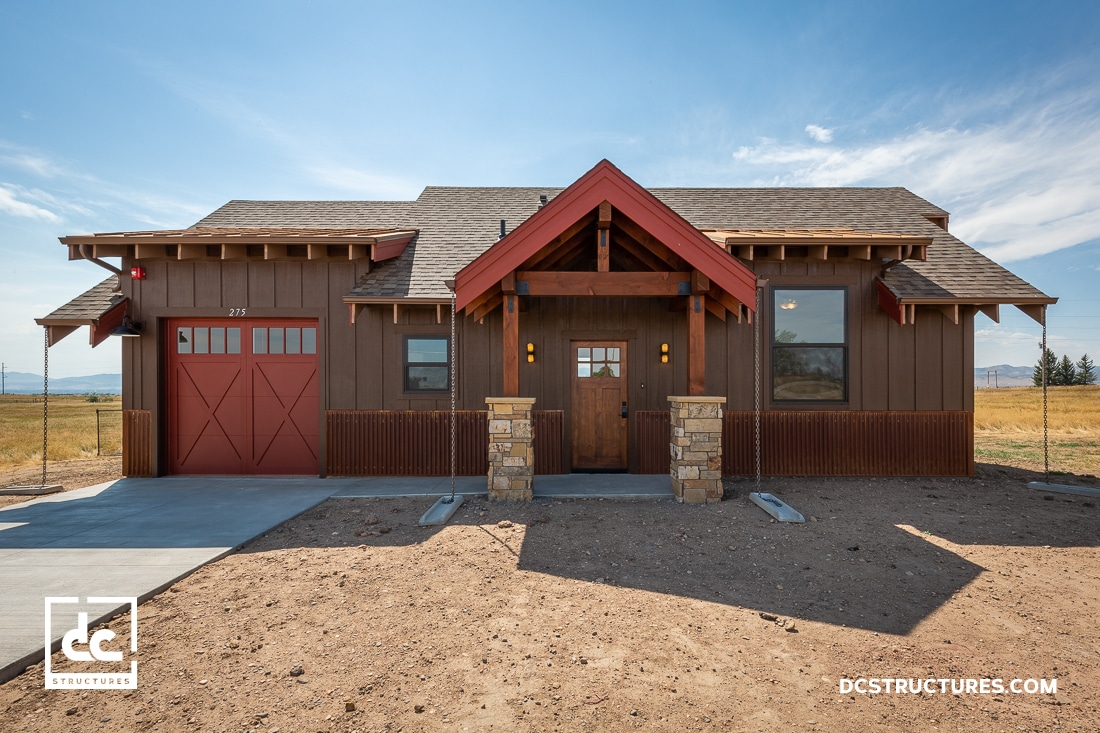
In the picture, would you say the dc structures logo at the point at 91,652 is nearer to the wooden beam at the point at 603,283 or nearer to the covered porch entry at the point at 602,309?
the covered porch entry at the point at 602,309

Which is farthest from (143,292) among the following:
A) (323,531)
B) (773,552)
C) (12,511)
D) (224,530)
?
(773,552)

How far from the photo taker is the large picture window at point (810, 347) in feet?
29.0

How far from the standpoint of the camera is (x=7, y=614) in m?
3.77

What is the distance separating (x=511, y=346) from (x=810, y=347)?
5.47 metres

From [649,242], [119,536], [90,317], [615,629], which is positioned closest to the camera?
[615,629]

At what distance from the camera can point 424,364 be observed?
8.93 m

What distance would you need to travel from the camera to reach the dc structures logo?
3.04 m

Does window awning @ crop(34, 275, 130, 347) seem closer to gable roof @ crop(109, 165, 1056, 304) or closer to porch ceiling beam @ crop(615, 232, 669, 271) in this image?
gable roof @ crop(109, 165, 1056, 304)

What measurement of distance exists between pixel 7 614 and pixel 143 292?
22.4ft

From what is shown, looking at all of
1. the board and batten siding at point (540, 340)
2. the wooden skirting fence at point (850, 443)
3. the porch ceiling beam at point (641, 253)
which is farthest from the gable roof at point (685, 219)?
the wooden skirting fence at point (850, 443)

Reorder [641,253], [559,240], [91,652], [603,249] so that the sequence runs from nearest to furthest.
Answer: [91,652] → [603,249] → [559,240] → [641,253]

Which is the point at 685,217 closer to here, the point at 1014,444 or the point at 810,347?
the point at 810,347

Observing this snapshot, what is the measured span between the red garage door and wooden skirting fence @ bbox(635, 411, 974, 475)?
6051mm

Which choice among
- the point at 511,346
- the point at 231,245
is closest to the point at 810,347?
the point at 511,346
